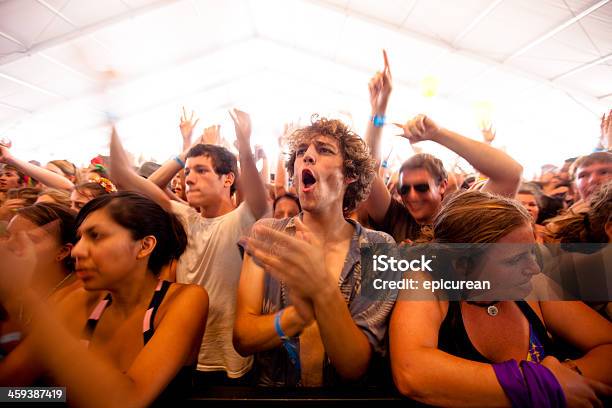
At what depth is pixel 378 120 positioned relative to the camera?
3.83 feet

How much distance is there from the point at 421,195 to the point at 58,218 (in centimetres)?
128

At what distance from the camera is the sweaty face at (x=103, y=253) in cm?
71

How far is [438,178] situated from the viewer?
127 cm

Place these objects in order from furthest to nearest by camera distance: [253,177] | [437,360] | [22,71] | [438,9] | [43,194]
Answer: [438,9] → [22,71] → [43,194] → [253,177] → [437,360]

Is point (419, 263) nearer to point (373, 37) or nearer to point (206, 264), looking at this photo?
point (206, 264)

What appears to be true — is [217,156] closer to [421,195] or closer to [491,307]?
[421,195]

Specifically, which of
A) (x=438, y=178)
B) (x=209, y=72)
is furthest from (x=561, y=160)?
(x=209, y=72)

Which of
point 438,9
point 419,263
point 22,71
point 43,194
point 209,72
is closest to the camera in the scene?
point 419,263

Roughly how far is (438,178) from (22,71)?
4.38 meters

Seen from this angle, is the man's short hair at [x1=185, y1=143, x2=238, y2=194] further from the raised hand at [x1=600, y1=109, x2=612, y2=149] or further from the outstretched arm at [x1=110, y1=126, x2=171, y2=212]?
the raised hand at [x1=600, y1=109, x2=612, y2=149]

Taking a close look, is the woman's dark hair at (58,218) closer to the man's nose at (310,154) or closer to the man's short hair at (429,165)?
the man's nose at (310,154)

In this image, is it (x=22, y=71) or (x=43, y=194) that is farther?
(x=22, y=71)

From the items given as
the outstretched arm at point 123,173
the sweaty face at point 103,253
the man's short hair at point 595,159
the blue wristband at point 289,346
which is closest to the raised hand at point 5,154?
the outstretched arm at point 123,173

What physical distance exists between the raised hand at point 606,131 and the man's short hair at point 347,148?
4.23ft
